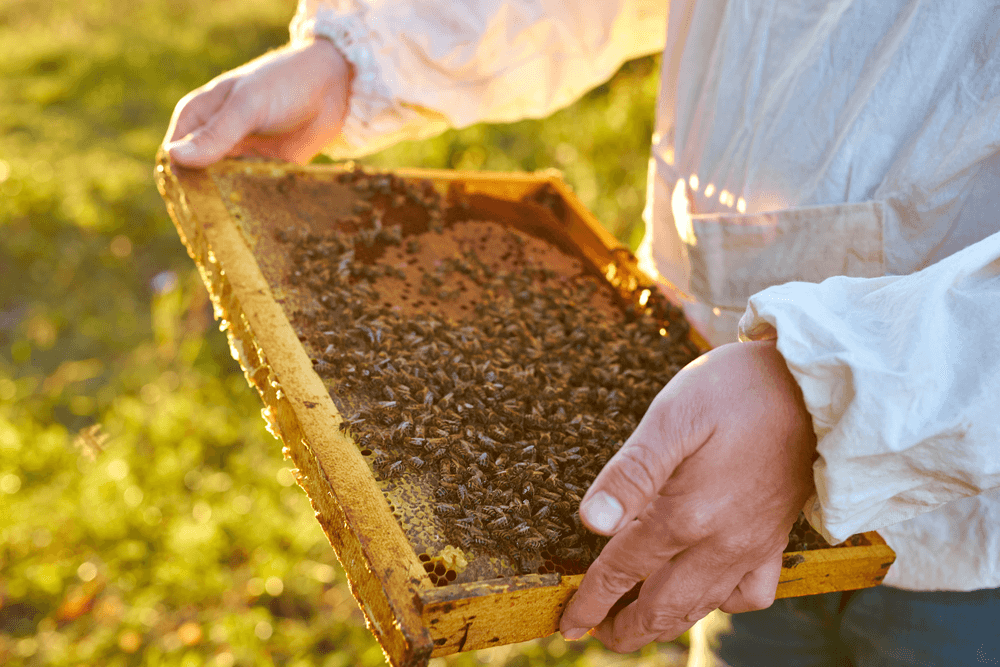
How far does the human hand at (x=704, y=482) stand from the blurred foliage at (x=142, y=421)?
8.66 ft

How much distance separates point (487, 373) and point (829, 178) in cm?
109

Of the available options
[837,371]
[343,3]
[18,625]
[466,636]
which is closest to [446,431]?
[466,636]

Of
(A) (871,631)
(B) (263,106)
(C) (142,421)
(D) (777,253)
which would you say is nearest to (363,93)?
(B) (263,106)

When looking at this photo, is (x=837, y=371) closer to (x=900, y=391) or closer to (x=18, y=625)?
(x=900, y=391)

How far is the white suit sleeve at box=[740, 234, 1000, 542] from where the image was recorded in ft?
4.17

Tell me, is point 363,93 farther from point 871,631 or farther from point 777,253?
point 871,631

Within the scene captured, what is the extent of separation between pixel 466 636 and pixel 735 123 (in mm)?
1686

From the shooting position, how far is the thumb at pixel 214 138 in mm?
2404

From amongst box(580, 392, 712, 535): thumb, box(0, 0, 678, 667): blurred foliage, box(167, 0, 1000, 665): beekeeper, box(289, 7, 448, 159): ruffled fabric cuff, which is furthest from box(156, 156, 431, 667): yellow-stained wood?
box(0, 0, 678, 667): blurred foliage

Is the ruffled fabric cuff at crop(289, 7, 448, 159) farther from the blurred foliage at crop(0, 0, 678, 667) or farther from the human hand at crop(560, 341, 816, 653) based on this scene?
A: the blurred foliage at crop(0, 0, 678, 667)

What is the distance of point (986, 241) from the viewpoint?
1328mm

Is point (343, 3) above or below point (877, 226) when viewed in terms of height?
above

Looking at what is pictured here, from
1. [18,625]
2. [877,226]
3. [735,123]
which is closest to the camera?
Result: [877,226]

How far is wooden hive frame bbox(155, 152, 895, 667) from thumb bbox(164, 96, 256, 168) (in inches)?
2.7
